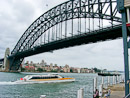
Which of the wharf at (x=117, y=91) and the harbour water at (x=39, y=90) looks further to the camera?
the harbour water at (x=39, y=90)

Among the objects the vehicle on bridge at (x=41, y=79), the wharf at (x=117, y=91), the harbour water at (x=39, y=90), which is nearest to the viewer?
the wharf at (x=117, y=91)

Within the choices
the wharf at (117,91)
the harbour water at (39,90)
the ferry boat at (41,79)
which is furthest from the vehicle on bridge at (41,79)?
the wharf at (117,91)

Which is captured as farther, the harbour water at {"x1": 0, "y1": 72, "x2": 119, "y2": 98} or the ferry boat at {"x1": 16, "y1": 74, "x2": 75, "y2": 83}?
the ferry boat at {"x1": 16, "y1": 74, "x2": 75, "y2": 83}

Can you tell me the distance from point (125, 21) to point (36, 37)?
6478 centimetres

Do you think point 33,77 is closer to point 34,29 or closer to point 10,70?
point 34,29

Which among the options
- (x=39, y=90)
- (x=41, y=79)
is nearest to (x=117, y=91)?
(x=39, y=90)

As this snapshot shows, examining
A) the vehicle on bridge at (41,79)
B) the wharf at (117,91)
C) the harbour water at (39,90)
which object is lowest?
the harbour water at (39,90)

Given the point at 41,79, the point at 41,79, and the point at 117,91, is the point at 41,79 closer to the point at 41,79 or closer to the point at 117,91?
the point at 41,79

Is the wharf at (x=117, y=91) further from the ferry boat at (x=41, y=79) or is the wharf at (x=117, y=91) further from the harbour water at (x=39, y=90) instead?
the ferry boat at (x=41, y=79)

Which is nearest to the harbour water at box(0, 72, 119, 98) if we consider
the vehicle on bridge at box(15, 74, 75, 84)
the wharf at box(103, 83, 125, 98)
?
the vehicle on bridge at box(15, 74, 75, 84)

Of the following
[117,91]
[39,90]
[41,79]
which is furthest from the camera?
[41,79]

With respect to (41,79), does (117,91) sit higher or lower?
higher

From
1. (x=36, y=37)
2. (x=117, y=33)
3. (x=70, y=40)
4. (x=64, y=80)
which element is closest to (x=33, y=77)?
(x=64, y=80)

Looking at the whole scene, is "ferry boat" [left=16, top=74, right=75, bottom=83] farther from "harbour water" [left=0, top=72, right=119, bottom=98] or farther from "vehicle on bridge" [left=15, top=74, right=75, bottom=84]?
"harbour water" [left=0, top=72, right=119, bottom=98]
